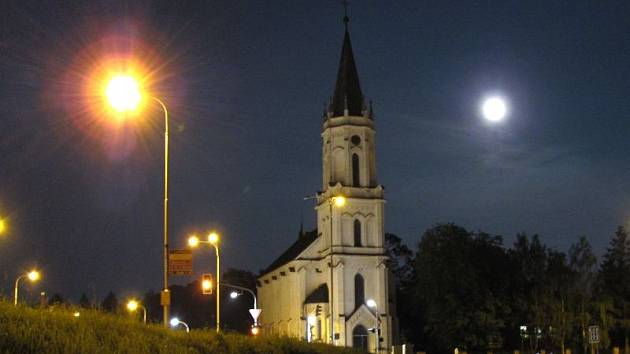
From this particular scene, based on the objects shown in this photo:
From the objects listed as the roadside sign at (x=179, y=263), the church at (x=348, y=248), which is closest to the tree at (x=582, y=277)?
the church at (x=348, y=248)

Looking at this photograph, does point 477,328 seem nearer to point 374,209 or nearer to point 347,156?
point 374,209

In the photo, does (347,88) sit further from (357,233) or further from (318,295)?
(318,295)

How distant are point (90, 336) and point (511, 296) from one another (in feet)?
221

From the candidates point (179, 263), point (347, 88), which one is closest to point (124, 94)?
point (179, 263)

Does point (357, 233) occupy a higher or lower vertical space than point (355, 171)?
lower

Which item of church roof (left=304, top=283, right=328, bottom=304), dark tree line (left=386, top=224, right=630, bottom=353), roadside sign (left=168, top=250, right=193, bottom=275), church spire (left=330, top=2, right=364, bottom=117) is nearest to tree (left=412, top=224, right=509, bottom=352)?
dark tree line (left=386, top=224, right=630, bottom=353)

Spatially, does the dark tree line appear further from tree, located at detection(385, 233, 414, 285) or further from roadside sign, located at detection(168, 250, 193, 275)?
roadside sign, located at detection(168, 250, 193, 275)

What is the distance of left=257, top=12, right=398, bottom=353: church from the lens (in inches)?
2997

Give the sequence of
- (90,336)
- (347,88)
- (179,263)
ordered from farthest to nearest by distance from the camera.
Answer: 1. (347,88)
2. (179,263)
3. (90,336)

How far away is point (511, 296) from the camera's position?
75125 millimetres

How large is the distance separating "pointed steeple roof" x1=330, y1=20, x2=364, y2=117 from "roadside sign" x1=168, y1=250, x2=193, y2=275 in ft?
200

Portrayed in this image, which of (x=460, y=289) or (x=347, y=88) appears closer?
(x=460, y=289)

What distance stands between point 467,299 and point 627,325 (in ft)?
44.1

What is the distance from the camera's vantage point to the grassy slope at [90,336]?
10.8 metres
